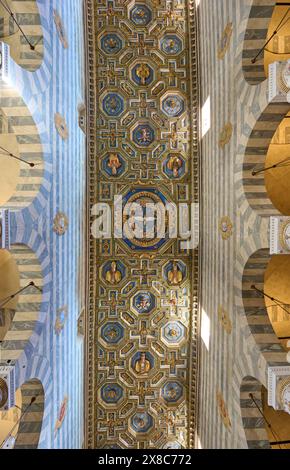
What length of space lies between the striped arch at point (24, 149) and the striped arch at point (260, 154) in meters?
5.45

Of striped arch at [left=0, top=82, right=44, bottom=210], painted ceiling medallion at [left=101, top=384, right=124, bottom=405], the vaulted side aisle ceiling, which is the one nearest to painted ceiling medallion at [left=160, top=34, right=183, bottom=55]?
the vaulted side aisle ceiling

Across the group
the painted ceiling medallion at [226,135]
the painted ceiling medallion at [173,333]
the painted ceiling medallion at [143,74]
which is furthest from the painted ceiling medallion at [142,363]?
the painted ceiling medallion at [143,74]

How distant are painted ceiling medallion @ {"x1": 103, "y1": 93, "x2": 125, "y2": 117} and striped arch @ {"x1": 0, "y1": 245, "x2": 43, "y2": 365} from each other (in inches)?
240

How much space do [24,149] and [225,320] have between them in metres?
7.44

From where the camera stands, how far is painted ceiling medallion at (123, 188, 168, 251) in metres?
10.7

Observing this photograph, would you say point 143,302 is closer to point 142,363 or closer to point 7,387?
point 142,363

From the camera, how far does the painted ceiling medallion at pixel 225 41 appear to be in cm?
804

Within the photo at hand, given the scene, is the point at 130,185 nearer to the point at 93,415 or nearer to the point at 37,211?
the point at 37,211

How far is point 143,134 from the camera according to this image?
10.9 m

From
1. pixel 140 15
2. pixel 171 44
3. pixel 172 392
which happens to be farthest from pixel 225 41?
pixel 172 392

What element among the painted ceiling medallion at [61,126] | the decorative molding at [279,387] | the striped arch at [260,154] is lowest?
the decorative molding at [279,387]

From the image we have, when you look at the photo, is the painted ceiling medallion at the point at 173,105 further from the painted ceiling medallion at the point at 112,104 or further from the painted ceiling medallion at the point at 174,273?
the painted ceiling medallion at the point at 174,273
